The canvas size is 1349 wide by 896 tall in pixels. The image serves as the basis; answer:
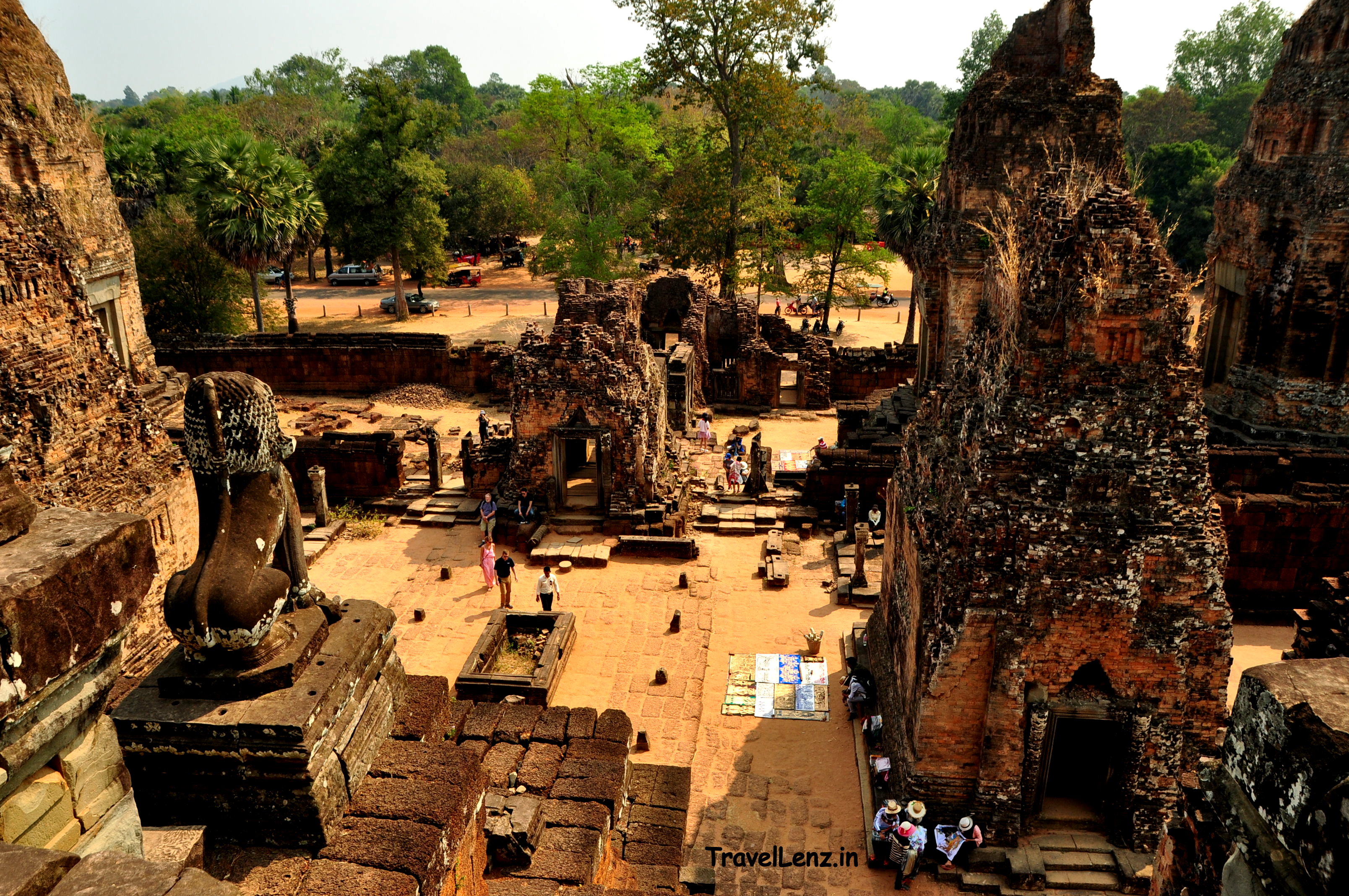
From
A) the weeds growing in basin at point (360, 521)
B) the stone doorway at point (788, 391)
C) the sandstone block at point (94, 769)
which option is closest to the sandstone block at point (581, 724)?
the sandstone block at point (94, 769)

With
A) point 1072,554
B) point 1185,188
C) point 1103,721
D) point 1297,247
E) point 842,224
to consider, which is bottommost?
point 1103,721

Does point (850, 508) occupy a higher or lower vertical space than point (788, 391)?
lower

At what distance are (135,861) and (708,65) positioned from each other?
37258mm

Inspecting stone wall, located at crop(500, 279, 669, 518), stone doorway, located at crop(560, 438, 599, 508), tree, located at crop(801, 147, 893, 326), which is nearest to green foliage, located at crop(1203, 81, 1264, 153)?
tree, located at crop(801, 147, 893, 326)

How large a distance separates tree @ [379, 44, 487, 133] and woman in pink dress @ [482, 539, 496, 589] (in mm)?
91834

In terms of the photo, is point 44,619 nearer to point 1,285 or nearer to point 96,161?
point 1,285

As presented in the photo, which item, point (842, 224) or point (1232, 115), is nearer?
point (842, 224)

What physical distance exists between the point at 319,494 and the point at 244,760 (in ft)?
50.8

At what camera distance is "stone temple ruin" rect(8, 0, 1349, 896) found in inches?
136

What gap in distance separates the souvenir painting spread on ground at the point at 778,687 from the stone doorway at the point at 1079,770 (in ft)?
11.0

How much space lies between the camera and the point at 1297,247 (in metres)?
19.4

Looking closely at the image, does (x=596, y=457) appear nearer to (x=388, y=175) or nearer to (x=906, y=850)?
(x=906, y=850)

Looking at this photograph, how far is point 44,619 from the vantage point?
2768 mm

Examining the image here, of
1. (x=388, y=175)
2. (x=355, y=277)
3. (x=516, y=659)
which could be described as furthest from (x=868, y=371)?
(x=355, y=277)
